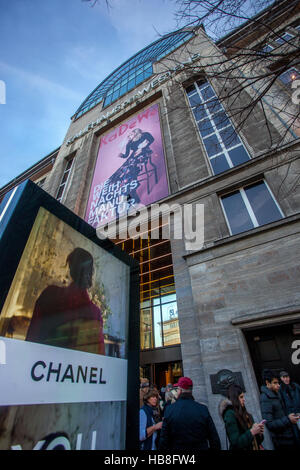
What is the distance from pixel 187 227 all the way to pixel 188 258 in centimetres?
128

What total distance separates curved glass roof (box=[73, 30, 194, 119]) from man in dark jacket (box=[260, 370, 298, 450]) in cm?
2140

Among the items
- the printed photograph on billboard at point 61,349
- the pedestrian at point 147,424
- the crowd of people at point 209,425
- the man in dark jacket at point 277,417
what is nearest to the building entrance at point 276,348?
the man in dark jacket at point 277,417

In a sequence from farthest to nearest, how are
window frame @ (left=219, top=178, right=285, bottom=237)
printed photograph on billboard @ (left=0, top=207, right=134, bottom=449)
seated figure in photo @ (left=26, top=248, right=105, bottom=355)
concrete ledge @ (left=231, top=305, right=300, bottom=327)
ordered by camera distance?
window frame @ (left=219, top=178, right=285, bottom=237)
concrete ledge @ (left=231, top=305, right=300, bottom=327)
seated figure in photo @ (left=26, top=248, right=105, bottom=355)
printed photograph on billboard @ (left=0, top=207, right=134, bottom=449)

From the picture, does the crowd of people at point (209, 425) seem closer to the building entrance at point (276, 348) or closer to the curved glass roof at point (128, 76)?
the building entrance at point (276, 348)

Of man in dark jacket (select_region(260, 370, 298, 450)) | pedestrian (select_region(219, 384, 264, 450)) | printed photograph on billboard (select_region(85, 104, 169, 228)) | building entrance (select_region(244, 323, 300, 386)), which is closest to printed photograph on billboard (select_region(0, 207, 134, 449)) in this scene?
pedestrian (select_region(219, 384, 264, 450))

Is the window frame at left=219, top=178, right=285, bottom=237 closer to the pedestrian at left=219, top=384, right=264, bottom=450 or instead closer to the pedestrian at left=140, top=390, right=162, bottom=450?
the pedestrian at left=219, top=384, right=264, bottom=450

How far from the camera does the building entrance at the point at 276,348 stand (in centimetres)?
524

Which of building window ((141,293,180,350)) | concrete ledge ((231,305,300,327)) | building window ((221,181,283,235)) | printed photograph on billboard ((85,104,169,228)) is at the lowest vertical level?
concrete ledge ((231,305,300,327))

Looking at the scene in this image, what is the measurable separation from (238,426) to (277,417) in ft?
5.37

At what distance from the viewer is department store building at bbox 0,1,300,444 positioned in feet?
17.4
